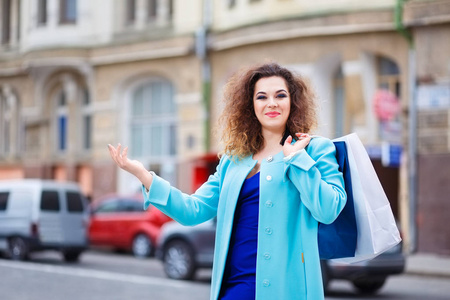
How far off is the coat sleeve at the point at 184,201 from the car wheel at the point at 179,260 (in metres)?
11.1

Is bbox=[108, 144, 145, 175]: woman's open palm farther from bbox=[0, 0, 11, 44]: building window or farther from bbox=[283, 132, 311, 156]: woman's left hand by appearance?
bbox=[0, 0, 11, 44]: building window

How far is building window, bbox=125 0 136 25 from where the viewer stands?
2873cm

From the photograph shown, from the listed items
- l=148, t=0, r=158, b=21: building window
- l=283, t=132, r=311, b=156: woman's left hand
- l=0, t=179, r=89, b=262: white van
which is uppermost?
l=148, t=0, r=158, b=21: building window

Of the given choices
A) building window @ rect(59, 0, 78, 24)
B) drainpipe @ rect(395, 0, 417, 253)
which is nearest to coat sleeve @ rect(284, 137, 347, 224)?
drainpipe @ rect(395, 0, 417, 253)

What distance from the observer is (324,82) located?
23.9 meters

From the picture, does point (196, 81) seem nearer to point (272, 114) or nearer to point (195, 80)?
point (195, 80)

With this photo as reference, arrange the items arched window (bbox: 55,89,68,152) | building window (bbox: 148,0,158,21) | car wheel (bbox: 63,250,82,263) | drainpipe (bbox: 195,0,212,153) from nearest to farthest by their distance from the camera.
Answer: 1. car wheel (bbox: 63,250,82,263)
2. drainpipe (bbox: 195,0,212,153)
3. building window (bbox: 148,0,158,21)
4. arched window (bbox: 55,89,68,152)

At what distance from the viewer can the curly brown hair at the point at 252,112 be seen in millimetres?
3982

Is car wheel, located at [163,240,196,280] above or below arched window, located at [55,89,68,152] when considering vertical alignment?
below

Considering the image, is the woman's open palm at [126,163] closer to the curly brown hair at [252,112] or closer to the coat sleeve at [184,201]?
the coat sleeve at [184,201]

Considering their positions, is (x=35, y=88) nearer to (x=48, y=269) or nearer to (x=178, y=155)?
(x=178, y=155)

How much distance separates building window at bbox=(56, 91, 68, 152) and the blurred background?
63mm

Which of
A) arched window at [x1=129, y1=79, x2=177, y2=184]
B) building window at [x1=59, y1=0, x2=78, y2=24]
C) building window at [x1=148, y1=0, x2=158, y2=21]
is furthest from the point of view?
building window at [x1=59, y1=0, x2=78, y2=24]

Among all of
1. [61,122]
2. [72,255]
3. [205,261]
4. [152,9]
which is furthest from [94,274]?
[61,122]
